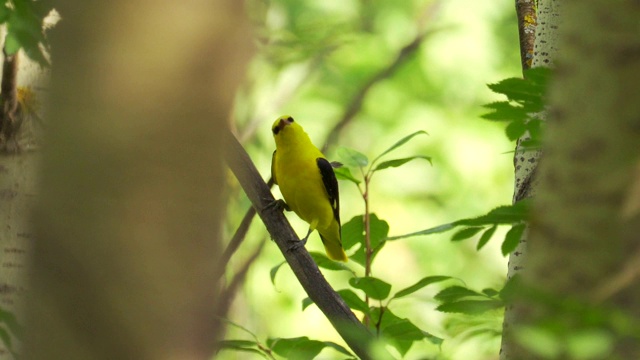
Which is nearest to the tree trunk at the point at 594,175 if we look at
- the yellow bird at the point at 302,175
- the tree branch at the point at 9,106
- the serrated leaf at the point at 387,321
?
the serrated leaf at the point at 387,321

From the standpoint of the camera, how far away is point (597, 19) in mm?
909

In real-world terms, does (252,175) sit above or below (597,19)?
above

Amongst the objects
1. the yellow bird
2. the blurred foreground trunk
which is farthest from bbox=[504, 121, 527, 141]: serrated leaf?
the yellow bird

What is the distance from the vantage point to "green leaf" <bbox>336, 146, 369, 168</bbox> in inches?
90.3

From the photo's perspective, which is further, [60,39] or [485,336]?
[485,336]

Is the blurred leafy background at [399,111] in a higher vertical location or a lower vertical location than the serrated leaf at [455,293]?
higher

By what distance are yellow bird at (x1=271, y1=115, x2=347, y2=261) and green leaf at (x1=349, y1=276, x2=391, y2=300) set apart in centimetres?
223

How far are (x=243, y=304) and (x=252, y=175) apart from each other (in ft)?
14.9

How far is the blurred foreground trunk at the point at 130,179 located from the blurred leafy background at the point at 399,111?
600 cm

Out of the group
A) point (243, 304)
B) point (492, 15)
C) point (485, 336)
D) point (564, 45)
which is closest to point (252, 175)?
point (485, 336)

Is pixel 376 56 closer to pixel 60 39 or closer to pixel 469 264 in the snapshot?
pixel 469 264

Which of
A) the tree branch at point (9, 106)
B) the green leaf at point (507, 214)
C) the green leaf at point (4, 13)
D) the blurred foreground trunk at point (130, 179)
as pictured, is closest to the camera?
the blurred foreground trunk at point (130, 179)

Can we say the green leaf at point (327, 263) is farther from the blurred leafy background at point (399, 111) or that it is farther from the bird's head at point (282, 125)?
the blurred leafy background at point (399, 111)

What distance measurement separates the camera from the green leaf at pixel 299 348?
181 cm
